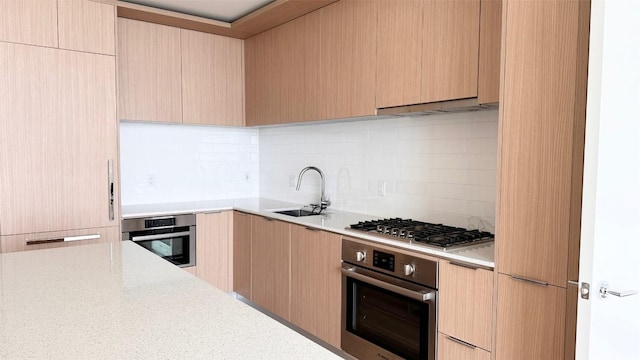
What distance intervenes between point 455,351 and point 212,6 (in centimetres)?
291

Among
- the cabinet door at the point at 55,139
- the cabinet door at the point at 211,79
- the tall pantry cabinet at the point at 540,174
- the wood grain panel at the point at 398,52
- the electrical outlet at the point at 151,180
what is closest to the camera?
the tall pantry cabinet at the point at 540,174

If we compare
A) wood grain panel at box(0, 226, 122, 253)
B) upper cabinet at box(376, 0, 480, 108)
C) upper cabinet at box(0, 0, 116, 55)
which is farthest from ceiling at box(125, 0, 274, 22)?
wood grain panel at box(0, 226, 122, 253)

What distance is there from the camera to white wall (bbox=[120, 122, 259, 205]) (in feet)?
13.4

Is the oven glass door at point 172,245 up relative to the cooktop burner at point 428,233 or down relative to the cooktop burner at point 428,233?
down

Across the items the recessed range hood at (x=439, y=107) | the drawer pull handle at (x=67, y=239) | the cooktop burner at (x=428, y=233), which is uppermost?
the recessed range hood at (x=439, y=107)

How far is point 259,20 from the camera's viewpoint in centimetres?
366

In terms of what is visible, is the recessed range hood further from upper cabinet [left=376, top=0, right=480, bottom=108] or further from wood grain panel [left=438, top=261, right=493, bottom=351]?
wood grain panel [left=438, top=261, right=493, bottom=351]

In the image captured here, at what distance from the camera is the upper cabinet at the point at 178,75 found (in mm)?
3727

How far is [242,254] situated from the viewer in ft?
12.7

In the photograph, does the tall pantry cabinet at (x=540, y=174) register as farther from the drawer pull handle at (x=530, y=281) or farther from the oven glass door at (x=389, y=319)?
the oven glass door at (x=389, y=319)

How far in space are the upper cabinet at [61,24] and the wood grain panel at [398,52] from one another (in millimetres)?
1884

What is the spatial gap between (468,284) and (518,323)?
10.5 inches

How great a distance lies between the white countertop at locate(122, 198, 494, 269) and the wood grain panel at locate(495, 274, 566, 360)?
15cm

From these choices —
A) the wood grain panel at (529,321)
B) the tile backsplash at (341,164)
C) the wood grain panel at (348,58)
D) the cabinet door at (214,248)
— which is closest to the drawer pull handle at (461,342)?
the wood grain panel at (529,321)
